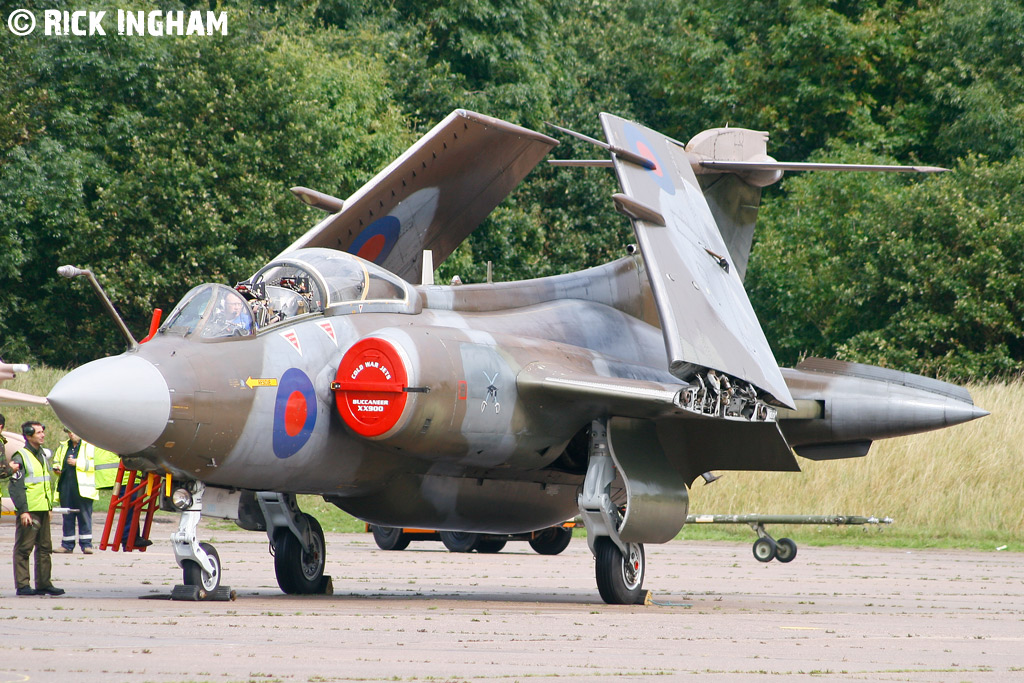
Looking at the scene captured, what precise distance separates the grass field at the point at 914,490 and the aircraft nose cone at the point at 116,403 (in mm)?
17764

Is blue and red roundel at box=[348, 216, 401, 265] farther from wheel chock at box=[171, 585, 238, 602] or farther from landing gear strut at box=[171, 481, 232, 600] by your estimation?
wheel chock at box=[171, 585, 238, 602]

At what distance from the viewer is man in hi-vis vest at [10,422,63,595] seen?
525 inches

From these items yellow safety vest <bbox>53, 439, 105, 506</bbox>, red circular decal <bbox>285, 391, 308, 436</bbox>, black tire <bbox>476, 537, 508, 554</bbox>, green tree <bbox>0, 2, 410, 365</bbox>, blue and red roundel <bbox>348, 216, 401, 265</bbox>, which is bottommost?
black tire <bbox>476, 537, 508, 554</bbox>

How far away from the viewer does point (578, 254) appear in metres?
44.8

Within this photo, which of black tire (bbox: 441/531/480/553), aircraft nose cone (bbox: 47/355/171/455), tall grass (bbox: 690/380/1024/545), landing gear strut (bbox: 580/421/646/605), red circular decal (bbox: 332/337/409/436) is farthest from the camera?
tall grass (bbox: 690/380/1024/545)

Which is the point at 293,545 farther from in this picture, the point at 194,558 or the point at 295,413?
the point at 295,413

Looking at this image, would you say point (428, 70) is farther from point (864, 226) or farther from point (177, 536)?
point (177, 536)

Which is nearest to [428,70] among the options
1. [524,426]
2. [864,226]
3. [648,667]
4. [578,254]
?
[578,254]

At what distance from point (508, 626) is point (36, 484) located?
222 inches

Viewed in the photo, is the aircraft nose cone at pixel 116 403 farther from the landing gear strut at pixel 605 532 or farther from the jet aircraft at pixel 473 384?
the landing gear strut at pixel 605 532

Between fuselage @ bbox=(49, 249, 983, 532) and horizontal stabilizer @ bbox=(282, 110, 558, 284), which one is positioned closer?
fuselage @ bbox=(49, 249, 983, 532)

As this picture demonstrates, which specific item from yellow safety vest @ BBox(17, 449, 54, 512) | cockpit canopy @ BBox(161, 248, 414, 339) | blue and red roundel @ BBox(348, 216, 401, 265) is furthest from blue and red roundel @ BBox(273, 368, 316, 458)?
blue and red roundel @ BBox(348, 216, 401, 265)

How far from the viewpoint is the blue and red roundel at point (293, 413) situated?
12.0 metres

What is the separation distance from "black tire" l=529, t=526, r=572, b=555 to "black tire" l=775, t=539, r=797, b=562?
3.79m
